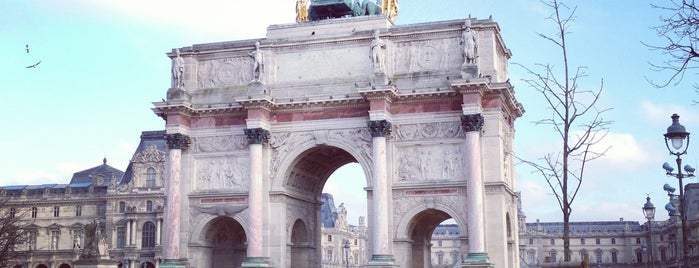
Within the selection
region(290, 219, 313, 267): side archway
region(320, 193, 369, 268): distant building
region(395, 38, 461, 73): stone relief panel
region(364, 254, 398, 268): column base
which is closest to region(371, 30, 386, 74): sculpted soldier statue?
region(395, 38, 461, 73): stone relief panel

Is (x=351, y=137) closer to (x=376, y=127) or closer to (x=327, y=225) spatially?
(x=376, y=127)

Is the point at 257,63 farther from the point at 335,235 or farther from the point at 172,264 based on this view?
the point at 335,235

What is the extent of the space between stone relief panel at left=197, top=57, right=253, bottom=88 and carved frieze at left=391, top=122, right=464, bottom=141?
274 inches

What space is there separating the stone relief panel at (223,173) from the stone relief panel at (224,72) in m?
3.29

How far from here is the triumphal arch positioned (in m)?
32.6

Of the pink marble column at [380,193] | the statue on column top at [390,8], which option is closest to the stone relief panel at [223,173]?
the pink marble column at [380,193]

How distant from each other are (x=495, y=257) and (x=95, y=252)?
15772 mm

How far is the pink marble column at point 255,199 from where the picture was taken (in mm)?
33406

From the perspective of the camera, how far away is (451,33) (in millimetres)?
33875

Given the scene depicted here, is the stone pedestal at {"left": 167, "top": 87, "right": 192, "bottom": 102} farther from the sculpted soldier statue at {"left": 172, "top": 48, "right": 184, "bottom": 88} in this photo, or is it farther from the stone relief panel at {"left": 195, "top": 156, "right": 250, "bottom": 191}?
the stone relief panel at {"left": 195, "top": 156, "right": 250, "bottom": 191}

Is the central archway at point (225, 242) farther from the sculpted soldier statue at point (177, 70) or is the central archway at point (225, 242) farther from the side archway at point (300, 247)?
the sculpted soldier statue at point (177, 70)

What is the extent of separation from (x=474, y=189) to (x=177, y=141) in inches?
500

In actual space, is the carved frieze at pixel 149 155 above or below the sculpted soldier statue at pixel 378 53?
above

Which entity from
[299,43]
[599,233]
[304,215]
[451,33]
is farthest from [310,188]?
[599,233]
